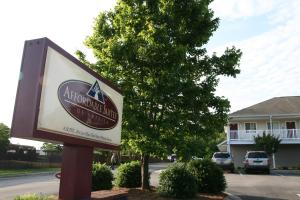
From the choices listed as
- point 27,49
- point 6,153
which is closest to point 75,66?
point 27,49

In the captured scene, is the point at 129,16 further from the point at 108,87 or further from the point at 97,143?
the point at 97,143

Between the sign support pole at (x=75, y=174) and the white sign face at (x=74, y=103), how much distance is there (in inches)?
16.0

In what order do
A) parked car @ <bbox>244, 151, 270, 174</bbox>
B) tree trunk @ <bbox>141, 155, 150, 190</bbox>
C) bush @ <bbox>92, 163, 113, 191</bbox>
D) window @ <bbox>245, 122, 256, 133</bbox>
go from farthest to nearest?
1. window @ <bbox>245, 122, 256, 133</bbox>
2. parked car @ <bbox>244, 151, 270, 174</bbox>
3. tree trunk @ <bbox>141, 155, 150, 190</bbox>
4. bush @ <bbox>92, 163, 113, 191</bbox>

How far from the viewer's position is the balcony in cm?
3809

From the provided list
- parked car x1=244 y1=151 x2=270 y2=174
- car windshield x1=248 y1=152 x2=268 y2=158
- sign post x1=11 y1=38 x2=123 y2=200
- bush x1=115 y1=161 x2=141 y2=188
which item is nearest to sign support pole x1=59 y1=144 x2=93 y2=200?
sign post x1=11 y1=38 x2=123 y2=200

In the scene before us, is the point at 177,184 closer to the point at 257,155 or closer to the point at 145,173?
the point at 145,173

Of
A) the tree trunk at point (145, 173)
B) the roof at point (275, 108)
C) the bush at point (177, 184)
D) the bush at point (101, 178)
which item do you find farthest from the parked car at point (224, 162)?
the bush at point (101, 178)

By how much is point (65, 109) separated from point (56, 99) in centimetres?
38

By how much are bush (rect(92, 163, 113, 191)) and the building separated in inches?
1085

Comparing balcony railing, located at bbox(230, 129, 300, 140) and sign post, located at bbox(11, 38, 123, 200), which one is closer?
sign post, located at bbox(11, 38, 123, 200)

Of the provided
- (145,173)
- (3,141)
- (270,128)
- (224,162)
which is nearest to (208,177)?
(145,173)

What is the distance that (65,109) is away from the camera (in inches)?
299

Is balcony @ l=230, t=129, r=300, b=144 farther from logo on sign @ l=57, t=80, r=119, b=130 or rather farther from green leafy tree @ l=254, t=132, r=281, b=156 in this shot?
logo on sign @ l=57, t=80, r=119, b=130

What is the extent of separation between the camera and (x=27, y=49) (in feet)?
23.6
